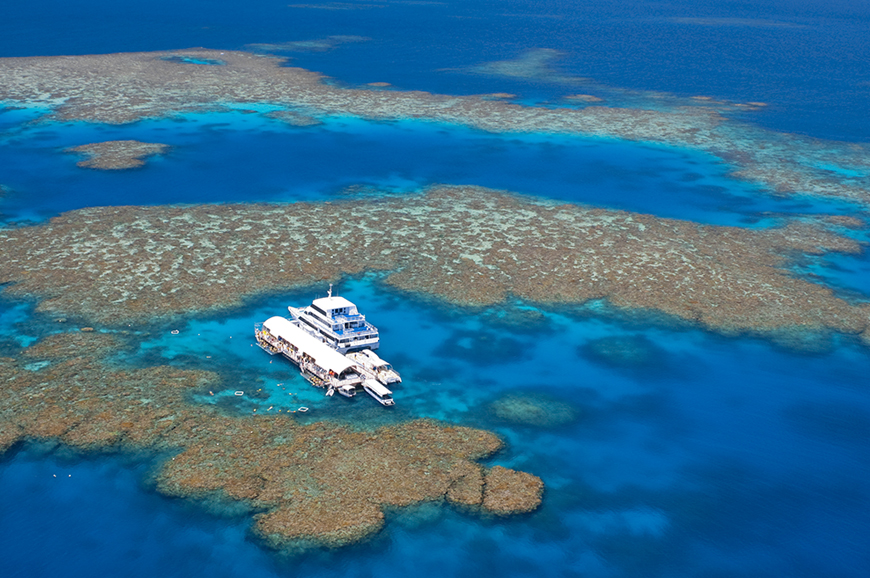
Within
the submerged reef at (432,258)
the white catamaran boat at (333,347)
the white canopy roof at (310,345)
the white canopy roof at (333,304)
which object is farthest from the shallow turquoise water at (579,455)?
the white canopy roof at (333,304)

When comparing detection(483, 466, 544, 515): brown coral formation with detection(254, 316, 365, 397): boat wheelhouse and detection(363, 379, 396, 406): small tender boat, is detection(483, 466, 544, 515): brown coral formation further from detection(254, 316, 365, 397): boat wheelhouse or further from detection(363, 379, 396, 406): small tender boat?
detection(254, 316, 365, 397): boat wheelhouse

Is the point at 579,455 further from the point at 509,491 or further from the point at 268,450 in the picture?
the point at 268,450

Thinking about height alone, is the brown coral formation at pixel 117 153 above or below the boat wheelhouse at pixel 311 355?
above

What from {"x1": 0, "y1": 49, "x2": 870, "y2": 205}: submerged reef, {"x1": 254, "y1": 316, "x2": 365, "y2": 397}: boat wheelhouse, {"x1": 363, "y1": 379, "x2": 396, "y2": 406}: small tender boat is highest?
{"x1": 0, "y1": 49, "x2": 870, "y2": 205}: submerged reef

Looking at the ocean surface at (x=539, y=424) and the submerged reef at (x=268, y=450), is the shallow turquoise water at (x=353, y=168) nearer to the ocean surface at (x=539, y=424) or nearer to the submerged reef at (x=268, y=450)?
the ocean surface at (x=539, y=424)

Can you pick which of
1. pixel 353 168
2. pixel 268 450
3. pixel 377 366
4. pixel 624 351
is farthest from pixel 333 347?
pixel 353 168

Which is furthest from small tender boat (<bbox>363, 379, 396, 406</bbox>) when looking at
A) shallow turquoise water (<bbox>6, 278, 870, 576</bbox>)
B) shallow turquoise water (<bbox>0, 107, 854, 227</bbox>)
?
shallow turquoise water (<bbox>0, 107, 854, 227</bbox>)
